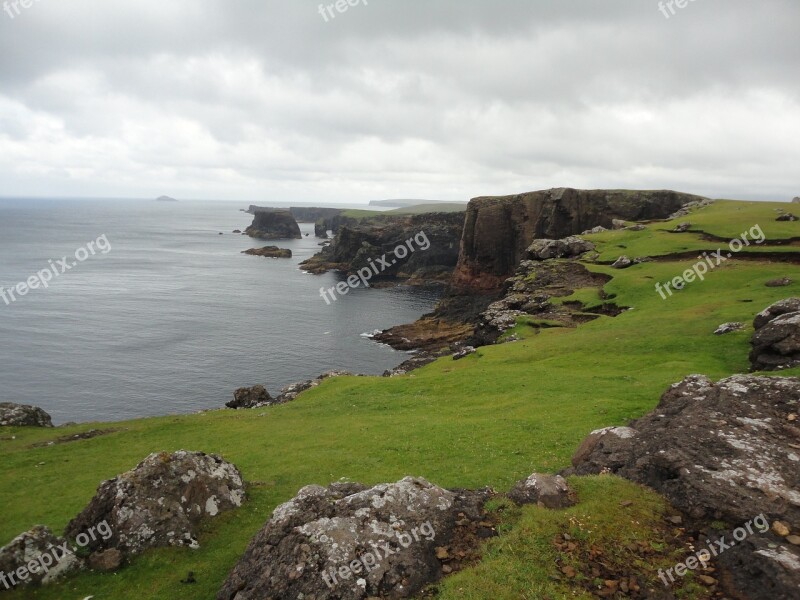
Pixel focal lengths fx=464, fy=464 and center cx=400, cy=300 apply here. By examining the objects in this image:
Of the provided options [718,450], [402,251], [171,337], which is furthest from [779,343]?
[402,251]

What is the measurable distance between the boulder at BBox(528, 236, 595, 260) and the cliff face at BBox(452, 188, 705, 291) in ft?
107

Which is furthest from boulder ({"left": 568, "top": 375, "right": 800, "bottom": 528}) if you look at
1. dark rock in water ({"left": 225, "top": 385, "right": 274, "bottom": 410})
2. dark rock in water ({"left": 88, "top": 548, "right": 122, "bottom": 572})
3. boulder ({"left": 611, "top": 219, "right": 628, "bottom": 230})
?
boulder ({"left": 611, "top": 219, "right": 628, "bottom": 230})

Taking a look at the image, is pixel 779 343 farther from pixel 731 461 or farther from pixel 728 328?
pixel 731 461

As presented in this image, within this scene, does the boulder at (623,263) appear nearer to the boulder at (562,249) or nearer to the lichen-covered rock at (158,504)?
the boulder at (562,249)

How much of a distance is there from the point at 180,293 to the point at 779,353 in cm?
13717

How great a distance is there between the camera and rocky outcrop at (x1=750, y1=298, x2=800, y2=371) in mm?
25891

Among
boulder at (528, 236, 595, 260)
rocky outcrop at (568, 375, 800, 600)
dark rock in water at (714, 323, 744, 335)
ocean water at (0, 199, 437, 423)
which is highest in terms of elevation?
boulder at (528, 236, 595, 260)

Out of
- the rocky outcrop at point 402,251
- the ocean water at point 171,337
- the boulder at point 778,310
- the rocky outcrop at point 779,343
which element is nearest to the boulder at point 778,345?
the rocky outcrop at point 779,343

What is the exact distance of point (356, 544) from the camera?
500 inches

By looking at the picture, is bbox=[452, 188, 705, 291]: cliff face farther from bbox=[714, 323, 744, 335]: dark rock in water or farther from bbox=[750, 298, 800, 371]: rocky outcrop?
bbox=[750, 298, 800, 371]: rocky outcrop

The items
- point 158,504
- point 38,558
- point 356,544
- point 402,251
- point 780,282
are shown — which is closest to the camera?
point 356,544

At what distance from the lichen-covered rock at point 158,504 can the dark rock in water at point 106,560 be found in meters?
0.31

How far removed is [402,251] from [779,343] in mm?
157426

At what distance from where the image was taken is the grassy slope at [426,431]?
56.5 ft
